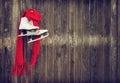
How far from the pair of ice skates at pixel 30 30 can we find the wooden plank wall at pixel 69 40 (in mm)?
119

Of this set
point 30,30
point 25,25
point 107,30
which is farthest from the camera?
point 107,30

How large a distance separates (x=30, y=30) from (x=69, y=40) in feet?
2.77

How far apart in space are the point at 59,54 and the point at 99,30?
99 cm

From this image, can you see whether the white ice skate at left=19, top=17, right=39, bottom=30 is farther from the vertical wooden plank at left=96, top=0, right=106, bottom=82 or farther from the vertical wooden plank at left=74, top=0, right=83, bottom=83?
the vertical wooden plank at left=96, top=0, right=106, bottom=82

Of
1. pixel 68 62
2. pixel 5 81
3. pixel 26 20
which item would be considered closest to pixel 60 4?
pixel 26 20

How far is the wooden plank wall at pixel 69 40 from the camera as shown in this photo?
6.84 m

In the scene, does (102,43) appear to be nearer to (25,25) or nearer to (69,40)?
(69,40)

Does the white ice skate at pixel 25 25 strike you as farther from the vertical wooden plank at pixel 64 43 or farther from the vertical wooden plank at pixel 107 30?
the vertical wooden plank at pixel 107 30

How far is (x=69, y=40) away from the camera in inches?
272

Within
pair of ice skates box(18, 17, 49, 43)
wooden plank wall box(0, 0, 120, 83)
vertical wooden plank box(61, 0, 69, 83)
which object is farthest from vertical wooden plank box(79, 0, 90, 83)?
pair of ice skates box(18, 17, 49, 43)

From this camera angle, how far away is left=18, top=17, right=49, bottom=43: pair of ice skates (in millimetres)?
6715

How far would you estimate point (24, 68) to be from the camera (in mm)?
6863

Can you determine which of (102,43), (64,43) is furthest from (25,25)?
(102,43)

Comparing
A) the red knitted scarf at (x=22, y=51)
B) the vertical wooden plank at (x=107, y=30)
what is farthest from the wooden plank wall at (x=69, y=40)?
the red knitted scarf at (x=22, y=51)
